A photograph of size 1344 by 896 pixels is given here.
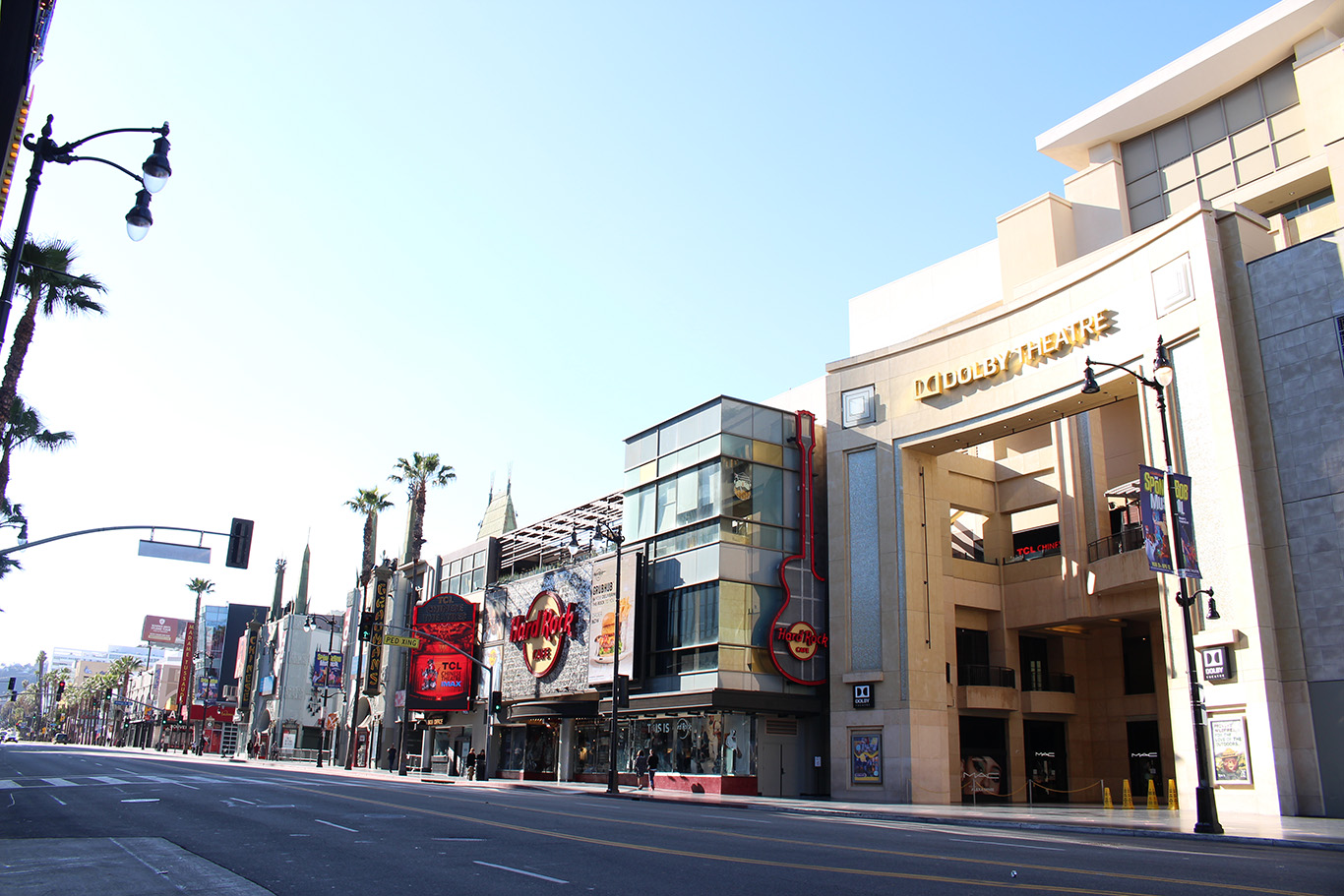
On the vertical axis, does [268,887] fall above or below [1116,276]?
below

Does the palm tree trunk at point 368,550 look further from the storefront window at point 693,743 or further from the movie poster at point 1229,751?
the movie poster at point 1229,751

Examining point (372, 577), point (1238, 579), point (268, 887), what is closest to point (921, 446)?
point (1238, 579)

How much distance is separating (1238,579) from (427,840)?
71.9ft

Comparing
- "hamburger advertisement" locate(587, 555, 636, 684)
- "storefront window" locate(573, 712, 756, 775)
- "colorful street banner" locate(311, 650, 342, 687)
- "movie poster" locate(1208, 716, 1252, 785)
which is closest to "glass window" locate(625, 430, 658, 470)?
"hamburger advertisement" locate(587, 555, 636, 684)

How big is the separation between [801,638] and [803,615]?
1029mm

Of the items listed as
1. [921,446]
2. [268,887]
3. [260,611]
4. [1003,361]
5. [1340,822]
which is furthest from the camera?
[260,611]

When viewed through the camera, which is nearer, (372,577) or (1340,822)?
(1340,822)

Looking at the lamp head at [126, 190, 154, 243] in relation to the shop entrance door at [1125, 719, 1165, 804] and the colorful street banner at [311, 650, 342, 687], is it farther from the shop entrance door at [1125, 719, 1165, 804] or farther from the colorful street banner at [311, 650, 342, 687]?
the colorful street banner at [311, 650, 342, 687]

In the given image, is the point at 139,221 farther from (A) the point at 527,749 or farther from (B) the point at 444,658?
A: (B) the point at 444,658

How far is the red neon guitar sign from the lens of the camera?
38781 mm

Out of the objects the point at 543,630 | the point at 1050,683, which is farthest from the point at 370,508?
the point at 1050,683

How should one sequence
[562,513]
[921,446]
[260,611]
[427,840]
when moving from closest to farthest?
[427,840] → [921,446] → [562,513] → [260,611]

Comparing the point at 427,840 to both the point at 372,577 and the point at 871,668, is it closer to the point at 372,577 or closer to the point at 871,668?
the point at 871,668

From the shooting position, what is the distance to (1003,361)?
3509 centimetres
